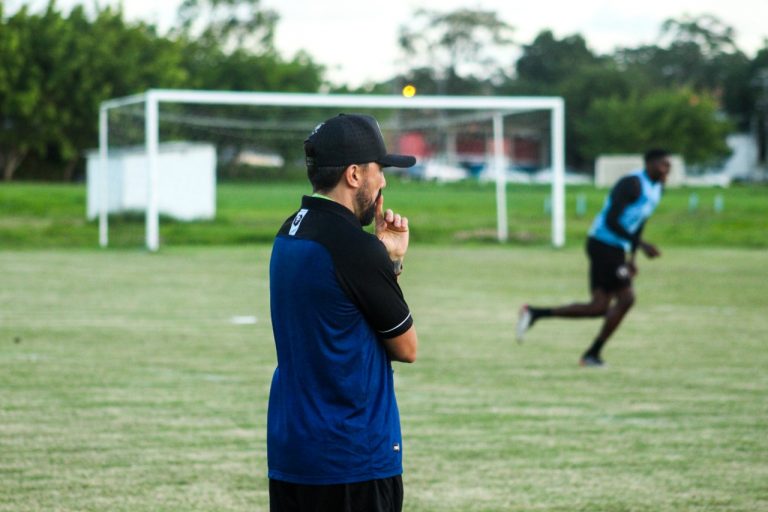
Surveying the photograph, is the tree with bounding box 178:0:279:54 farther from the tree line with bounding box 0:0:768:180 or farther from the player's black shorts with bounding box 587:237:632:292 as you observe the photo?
the player's black shorts with bounding box 587:237:632:292

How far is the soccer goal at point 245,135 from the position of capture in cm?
2755

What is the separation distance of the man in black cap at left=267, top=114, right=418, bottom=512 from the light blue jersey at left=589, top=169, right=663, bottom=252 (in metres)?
7.89

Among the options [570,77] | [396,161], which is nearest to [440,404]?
[396,161]

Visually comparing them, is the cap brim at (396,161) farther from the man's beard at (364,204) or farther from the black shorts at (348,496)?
the black shorts at (348,496)

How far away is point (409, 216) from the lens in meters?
38.9

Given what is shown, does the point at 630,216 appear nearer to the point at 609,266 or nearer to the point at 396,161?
the point at 609,266

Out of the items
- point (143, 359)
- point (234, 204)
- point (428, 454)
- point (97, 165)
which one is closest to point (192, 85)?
point (234, 204)

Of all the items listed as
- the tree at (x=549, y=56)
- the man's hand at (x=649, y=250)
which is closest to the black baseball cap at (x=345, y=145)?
the man's hand at (x=649, y=250)

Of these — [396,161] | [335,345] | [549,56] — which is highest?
[549,56]

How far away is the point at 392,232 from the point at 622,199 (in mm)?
7785

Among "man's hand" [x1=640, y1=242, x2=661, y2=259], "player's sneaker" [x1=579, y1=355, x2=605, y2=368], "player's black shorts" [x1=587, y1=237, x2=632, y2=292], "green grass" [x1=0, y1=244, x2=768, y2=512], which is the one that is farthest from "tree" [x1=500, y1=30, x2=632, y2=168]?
"player's sneaker" [x1=579, y1=355, x2=605, y2=368]

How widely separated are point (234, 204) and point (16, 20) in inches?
769

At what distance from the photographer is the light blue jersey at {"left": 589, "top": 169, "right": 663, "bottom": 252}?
11.7 metres

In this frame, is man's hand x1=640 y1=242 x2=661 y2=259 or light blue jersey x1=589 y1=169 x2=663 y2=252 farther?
man's hand x1=640 y1=242 x2=661 y2=259
